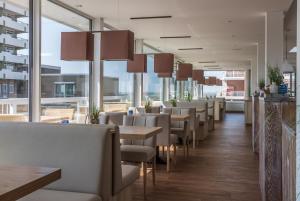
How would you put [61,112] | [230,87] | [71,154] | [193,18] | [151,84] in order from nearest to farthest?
[71,154] < [61,112] < [193,18] < [151,84] < [230,87]

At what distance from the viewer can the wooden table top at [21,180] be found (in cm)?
152

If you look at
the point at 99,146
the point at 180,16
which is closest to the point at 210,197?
the point at 99,146

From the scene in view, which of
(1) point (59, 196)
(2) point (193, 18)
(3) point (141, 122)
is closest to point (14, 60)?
(3) point (141, 122)

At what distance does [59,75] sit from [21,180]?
15.1 ft

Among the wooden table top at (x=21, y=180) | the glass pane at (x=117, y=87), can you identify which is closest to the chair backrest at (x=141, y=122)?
the wooden table top at (x=21, y=180)

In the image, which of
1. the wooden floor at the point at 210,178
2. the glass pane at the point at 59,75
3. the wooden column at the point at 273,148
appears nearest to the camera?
the wooden column at the point at 273,148

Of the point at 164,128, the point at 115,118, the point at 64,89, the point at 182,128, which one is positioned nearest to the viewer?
the point at 115,118

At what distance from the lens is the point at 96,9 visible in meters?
6.43

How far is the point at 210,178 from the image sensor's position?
4785 mm

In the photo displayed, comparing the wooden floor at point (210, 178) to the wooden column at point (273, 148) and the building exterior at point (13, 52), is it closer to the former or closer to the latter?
the wooden column at point (273, 148)

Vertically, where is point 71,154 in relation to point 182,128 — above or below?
above

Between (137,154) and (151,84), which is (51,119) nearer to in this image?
(137,154)

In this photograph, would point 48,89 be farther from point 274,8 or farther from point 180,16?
point 274,8

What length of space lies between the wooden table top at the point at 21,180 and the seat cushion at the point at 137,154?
223 centimetres
